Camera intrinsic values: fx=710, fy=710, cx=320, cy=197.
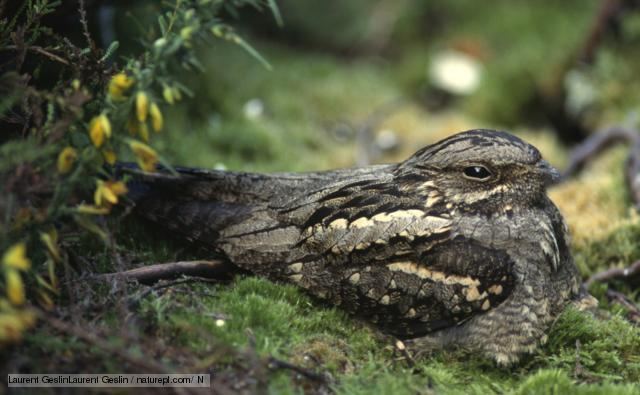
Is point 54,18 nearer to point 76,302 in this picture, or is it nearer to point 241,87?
point 76,302

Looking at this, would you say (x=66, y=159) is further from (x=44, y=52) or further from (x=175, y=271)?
(x=175, y=271)

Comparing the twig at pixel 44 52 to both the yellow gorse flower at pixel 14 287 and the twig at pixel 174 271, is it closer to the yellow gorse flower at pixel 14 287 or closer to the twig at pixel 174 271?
the twig at pixel 174 271

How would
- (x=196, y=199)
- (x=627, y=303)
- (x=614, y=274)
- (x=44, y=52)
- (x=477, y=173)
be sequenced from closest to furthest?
(x=44, y=52) < (x=477, y=173) < (x=196, y=199) < (x=627, y=303) < (x=614, y=274)

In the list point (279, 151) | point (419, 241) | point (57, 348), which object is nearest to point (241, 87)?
Answer: point (279, 151)

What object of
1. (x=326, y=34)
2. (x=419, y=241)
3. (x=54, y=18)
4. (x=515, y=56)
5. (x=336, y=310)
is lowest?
(x=336, y=310)

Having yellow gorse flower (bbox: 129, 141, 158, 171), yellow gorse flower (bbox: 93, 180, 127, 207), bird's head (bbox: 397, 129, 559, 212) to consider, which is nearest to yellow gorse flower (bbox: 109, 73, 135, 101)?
yellow gorse flower (bbox: 129, 141, 158, 171)

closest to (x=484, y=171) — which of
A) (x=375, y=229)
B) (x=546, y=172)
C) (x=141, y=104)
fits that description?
(x=546, y=172)

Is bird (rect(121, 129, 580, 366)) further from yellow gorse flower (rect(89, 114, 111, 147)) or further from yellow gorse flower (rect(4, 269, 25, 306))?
yellow gorse flower (rect(4, 269, 25, 306))
